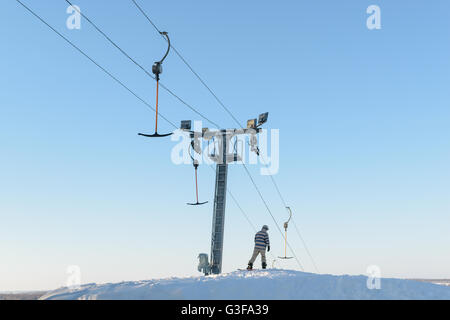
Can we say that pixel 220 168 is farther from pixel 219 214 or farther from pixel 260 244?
pixel 260 244

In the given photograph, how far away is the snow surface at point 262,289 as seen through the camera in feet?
41.7

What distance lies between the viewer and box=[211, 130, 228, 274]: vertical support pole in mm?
26281

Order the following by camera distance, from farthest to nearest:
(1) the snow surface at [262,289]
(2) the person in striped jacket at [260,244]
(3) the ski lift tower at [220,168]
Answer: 1. (3) the ski lift tower at [220,168]
2. (2) the person in striped jacket at [260,244]
3. (1) the snow surface at [262,289]

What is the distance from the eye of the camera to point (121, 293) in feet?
41.7

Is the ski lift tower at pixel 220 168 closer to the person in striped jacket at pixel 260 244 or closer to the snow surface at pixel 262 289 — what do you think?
the person in striped jacket at pixel 260 244

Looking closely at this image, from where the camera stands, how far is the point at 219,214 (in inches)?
1050

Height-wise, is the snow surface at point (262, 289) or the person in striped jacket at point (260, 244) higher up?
the person in striped jacket at point (260, 244)

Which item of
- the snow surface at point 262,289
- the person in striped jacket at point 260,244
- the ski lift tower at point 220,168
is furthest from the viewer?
the ski lift tower at point 220,168

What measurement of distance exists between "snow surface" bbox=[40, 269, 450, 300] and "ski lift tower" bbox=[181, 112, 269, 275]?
1138cm

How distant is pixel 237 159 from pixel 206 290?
47.2ft

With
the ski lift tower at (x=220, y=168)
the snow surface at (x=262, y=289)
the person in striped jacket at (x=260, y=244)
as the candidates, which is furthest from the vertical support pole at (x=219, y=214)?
the snow surface at (x=262, y=289)

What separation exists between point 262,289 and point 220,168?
1396cm
